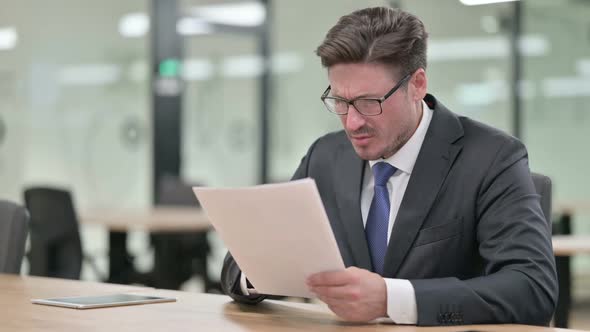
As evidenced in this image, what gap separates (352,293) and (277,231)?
0.20 m

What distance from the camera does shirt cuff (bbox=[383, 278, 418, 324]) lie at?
1992 mm

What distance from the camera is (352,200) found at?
2.47 meters

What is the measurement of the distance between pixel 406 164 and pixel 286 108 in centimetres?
697

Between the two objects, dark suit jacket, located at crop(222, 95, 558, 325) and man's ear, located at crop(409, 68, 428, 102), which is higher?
man's ear, located at crop(409, 68, 428, 102)

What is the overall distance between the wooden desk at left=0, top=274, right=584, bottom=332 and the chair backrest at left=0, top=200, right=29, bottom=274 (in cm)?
49

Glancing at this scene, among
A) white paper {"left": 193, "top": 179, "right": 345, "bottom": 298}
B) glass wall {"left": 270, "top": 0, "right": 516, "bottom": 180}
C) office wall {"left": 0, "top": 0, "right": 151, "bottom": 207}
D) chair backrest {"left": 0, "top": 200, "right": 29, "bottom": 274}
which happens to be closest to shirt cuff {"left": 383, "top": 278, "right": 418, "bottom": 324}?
white paper {"left": 193, "top": 179, "right": 345, "bottom": 298}

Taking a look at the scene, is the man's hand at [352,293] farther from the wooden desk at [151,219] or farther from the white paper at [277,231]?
the wooden desk at [151,219]

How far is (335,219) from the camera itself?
254 centimetres

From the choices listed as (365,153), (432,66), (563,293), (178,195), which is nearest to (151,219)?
(178,195)

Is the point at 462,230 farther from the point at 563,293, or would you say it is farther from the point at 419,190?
the point at 563,293

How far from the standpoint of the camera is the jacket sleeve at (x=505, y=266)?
6.64ft

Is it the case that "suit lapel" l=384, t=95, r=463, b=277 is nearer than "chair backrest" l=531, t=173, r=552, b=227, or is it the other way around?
"suit lapel" l=384, t=95, r=463, b=277

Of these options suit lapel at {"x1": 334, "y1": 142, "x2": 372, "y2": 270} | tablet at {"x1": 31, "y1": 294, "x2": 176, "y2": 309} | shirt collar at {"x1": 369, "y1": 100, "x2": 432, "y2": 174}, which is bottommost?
tablet at {"x1": 31, "y1": 294, "x2": 176, "y2": 309}

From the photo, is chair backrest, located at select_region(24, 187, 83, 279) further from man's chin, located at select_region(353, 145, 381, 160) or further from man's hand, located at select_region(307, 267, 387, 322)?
man's hand, located at select_region(307, 267, 387, 322)
